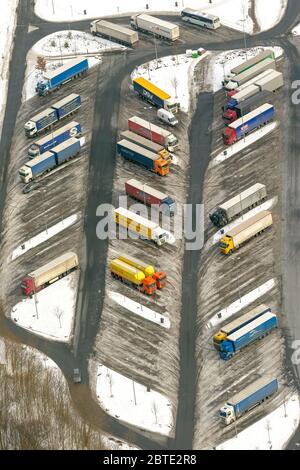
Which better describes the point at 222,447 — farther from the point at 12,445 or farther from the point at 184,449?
the point at 12,445

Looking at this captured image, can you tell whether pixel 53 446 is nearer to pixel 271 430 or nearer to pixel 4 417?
pixel 4 417

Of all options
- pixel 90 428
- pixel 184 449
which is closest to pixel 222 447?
pixel 184 449
